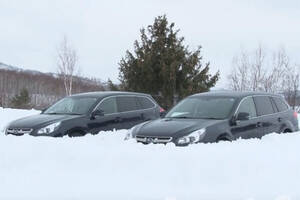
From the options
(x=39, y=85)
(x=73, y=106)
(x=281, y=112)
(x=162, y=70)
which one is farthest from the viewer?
(x=39, y=85)

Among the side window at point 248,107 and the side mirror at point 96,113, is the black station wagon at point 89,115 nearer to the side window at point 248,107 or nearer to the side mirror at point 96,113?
the side mirror at point 96,113

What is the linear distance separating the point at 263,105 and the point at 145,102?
3205 millimetres

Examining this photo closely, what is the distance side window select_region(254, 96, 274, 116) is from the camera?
8891 millimetres

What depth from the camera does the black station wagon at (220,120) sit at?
24.2 ft

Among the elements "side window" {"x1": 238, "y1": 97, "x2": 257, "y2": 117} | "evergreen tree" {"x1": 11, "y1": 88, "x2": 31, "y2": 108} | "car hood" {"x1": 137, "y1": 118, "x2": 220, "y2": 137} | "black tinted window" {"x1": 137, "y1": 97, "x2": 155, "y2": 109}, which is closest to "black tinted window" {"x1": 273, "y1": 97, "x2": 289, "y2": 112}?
"side window" {"x1": 238, "y1": 97, "x2": 257, "y2": 117}

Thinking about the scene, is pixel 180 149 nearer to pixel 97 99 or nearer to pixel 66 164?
pixel 66 164

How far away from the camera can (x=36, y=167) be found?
5789 mm

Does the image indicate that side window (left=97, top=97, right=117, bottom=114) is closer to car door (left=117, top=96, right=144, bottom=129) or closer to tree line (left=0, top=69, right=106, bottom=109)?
car door (left=117, top=96, right=144, bottom=129)

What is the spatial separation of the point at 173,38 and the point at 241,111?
16748mm

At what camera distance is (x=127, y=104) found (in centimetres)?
1060

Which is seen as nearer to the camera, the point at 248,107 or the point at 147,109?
the point at 248,107

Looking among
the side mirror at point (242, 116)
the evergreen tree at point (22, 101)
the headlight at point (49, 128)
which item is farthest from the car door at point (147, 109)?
the evergreen tree at point (22, 101)

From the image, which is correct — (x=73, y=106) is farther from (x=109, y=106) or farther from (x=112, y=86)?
(x=112, y=86)

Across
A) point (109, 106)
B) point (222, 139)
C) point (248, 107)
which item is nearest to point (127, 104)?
point (109, 106)
